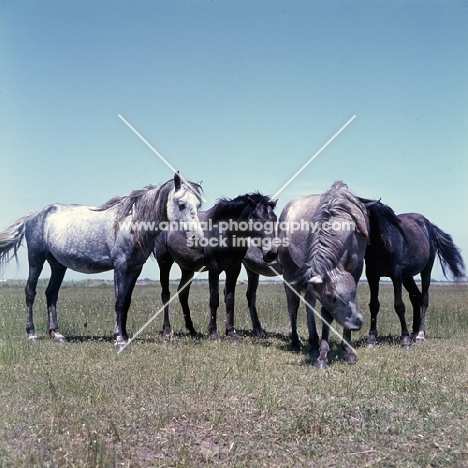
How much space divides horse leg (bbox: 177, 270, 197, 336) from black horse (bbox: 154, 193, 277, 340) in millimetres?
Answer: 22

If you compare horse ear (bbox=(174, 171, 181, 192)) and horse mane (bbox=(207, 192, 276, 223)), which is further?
horse mane (bbox=(207, 192, 276, 223))

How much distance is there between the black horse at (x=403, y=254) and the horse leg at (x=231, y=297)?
8.56 feet

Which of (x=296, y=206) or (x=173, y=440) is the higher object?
(x=296, y=206)

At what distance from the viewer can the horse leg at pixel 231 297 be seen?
400 inches

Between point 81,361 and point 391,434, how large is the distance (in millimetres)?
4544

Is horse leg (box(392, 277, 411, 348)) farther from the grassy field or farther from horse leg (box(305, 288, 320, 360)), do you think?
horse leg (box(305, 288, 320, 360))

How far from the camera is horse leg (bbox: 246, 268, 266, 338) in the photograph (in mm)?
11234

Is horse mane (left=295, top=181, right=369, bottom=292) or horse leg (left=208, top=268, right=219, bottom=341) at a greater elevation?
horse mane (left=295, top=181, right=369, bottom=292)

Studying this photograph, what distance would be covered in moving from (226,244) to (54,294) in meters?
3.64

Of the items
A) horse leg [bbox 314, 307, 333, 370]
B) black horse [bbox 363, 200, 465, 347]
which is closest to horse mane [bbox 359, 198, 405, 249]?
black horse [bbox 363, 200, 465, 347]

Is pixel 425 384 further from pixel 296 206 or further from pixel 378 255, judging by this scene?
pixel 296 206

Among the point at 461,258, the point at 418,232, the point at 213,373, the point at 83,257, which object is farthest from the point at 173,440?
the point at 461,258

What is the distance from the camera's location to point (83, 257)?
9461 millimetres


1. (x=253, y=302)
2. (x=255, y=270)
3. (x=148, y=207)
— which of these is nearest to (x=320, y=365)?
(x=148, y=207)
